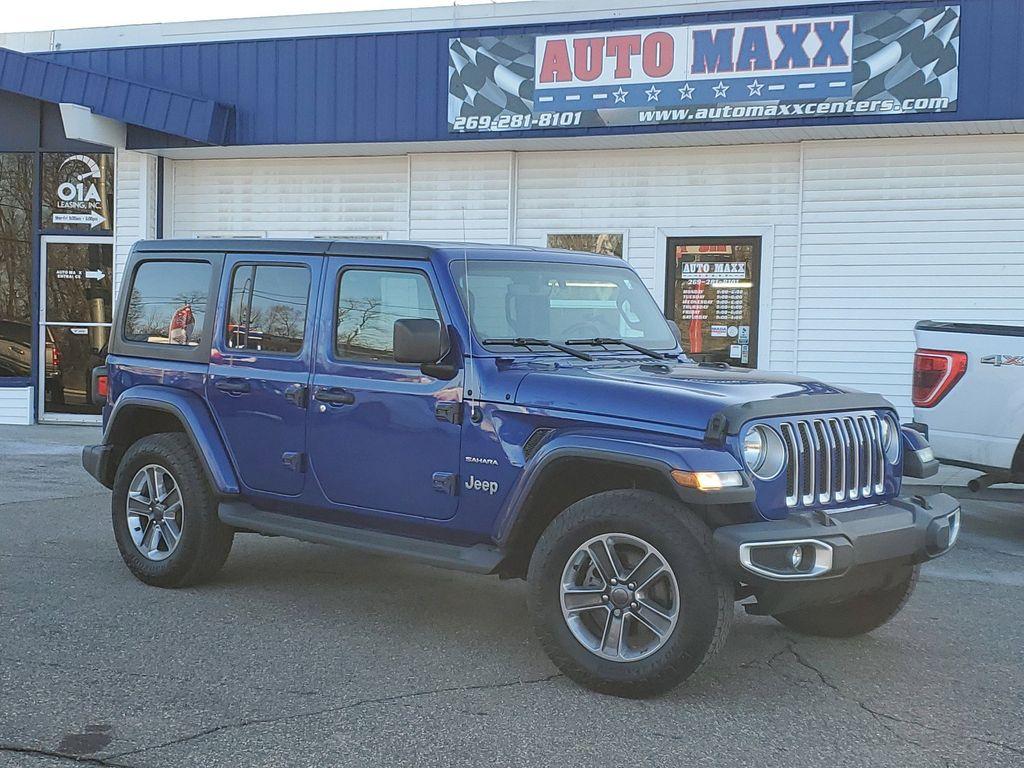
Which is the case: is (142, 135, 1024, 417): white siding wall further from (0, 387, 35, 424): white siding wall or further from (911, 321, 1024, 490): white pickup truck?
(0, 387, 35, 424): white siding wall

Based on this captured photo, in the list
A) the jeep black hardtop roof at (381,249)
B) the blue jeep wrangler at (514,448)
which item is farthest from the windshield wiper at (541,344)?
the jeep black hardtop roof at (381,249)

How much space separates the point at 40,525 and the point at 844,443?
19.5 ft

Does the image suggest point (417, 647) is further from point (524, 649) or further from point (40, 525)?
point (40, 525)

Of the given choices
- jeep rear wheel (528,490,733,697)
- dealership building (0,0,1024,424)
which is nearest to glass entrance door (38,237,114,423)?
dealership building (0,0,1024,424)

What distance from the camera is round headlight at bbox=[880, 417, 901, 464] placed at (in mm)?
5496

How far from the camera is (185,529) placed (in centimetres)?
649

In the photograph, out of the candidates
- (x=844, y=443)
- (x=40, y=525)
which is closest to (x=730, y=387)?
(x=844, y=443)

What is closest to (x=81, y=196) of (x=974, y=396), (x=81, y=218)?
(x=81, y=218)

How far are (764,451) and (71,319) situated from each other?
12482 mm

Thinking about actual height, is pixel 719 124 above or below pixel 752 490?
above

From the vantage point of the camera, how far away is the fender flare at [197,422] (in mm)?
6359

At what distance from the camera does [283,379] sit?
20.3 feet

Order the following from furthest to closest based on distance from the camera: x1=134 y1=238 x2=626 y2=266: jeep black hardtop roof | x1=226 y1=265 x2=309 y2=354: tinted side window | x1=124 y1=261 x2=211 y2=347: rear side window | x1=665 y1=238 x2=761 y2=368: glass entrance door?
1. x1=665 y1=238 x2=761 y2=368: glass entrance door
2. x1=124 y1=261 x2=211 y2=347: rear side window
3. x1=226 y1=265 x2=309 y2=354: tinted side window
4. x1=134 y1=238 x2=626 y2=266: jeep black hardtop roof

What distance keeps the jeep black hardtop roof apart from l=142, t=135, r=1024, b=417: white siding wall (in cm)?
663
